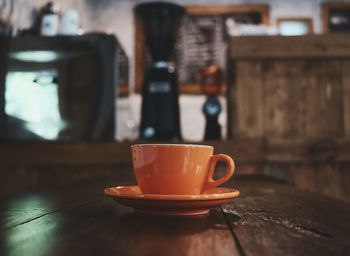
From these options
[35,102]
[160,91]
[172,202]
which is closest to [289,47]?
[160,91]

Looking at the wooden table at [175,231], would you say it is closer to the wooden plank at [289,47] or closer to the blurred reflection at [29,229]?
the blurred reflection at [29,229]

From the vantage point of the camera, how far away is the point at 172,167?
0.63m

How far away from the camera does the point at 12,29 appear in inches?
92.8

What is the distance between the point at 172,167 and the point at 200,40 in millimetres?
3266

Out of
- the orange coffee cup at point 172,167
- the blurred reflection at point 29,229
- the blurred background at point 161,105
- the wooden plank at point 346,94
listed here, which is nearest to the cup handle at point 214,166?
the orange coffee cup at point 172,167

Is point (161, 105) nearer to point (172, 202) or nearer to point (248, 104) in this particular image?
point (248, 104)

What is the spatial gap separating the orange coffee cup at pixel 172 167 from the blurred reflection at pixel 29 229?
0.14 metres

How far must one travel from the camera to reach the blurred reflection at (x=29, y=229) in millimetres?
378

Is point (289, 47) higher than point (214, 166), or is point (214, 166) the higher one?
point (289, 47)

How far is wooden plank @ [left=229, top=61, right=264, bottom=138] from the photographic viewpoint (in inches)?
84.2

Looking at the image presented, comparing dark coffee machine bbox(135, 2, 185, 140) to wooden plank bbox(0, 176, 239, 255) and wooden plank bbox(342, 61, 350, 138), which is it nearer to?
wooden plank bbox(342, 61, 350, 138)

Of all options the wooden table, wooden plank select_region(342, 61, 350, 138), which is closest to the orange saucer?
the wooden table

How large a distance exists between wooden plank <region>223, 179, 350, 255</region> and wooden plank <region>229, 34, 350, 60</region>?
1.43 m

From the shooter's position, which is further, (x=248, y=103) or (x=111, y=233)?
(x=248, y=103)
